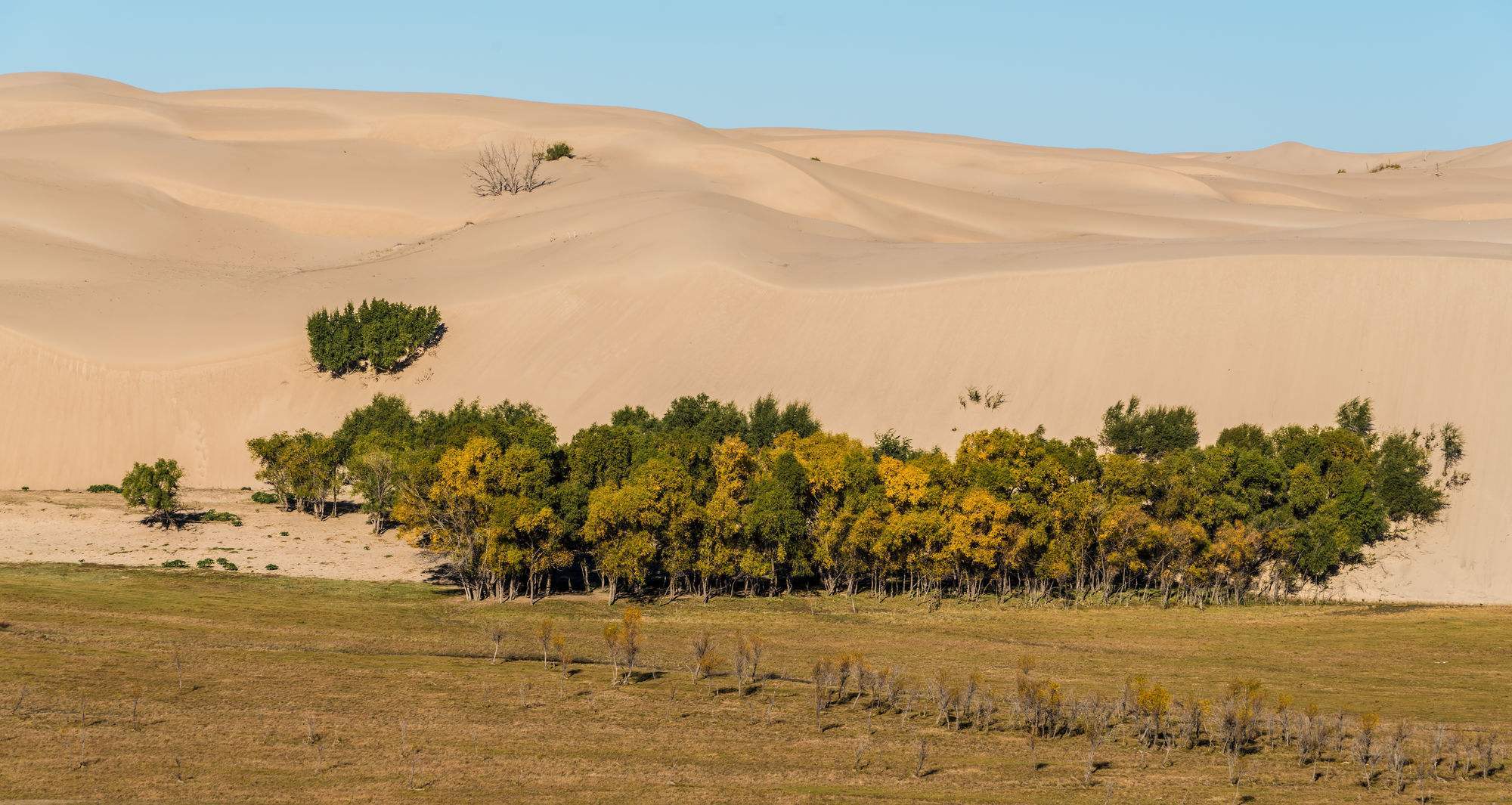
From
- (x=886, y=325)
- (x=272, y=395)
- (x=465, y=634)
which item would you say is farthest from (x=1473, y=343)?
(x=272, y=395)

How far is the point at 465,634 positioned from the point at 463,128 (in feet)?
397

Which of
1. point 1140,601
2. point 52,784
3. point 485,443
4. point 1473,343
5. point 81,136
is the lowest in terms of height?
point 52,784

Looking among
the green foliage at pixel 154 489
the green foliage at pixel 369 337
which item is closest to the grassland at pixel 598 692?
the green foliage at pixel 154 489

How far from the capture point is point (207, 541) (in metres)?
64.9

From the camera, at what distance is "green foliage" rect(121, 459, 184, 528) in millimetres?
65000

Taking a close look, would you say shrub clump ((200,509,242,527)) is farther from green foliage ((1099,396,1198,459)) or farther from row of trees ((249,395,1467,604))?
green foliage ((1099,396,1198,459))

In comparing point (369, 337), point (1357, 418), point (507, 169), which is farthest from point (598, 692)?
point (507, 169)

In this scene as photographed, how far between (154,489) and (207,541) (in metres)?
3.17

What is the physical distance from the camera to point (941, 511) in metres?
60.9

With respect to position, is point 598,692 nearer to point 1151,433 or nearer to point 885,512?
point 885,512

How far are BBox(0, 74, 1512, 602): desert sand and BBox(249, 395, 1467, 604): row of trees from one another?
4.22 m

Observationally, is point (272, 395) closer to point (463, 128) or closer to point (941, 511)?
point (941, 511)

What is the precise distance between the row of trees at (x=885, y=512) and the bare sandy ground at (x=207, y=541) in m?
1.90

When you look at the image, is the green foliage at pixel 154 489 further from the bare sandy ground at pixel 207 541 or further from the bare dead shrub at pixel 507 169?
the bare dead shrub at pixel 507 169
